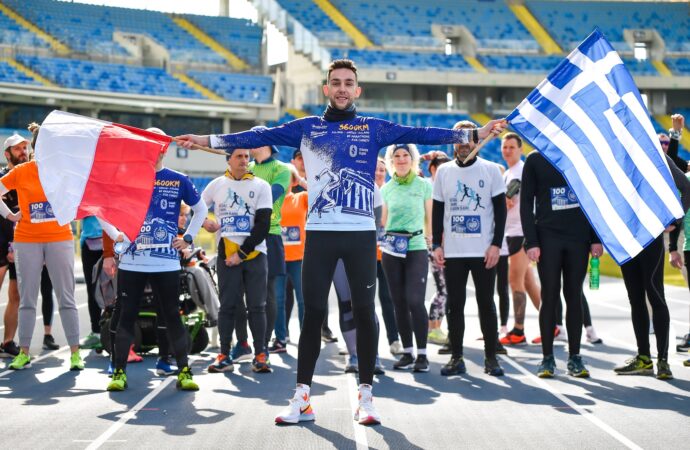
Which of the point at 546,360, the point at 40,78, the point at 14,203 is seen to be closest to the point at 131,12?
the point at 40,78

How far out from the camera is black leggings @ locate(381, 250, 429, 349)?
27.5 ft

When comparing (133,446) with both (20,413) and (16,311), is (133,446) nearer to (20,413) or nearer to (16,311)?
(20,413)

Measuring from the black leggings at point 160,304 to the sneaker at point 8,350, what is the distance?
237 cm

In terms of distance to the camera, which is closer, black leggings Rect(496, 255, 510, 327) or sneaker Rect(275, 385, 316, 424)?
sneaker Rect(275, 385, 316, 424)

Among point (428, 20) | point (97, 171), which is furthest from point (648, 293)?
point (428, 20)

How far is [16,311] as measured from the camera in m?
9.34

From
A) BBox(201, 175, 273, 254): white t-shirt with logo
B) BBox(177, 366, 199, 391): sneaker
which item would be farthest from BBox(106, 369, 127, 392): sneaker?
BBox(201, 175, 273, 254): white t-shirt with logo

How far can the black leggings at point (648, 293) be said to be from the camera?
25.4 ft

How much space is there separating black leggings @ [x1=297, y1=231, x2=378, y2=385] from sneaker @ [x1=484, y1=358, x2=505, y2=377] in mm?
2165

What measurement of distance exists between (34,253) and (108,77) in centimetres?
3534

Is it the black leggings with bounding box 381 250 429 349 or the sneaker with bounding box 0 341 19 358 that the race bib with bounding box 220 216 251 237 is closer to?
the black leggings with bounding box 381 250 429 349

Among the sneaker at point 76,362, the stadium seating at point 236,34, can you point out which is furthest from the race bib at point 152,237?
the stadium seating at point 236,34

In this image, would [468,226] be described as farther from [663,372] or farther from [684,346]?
[684,346]

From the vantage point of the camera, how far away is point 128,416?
607 cm
